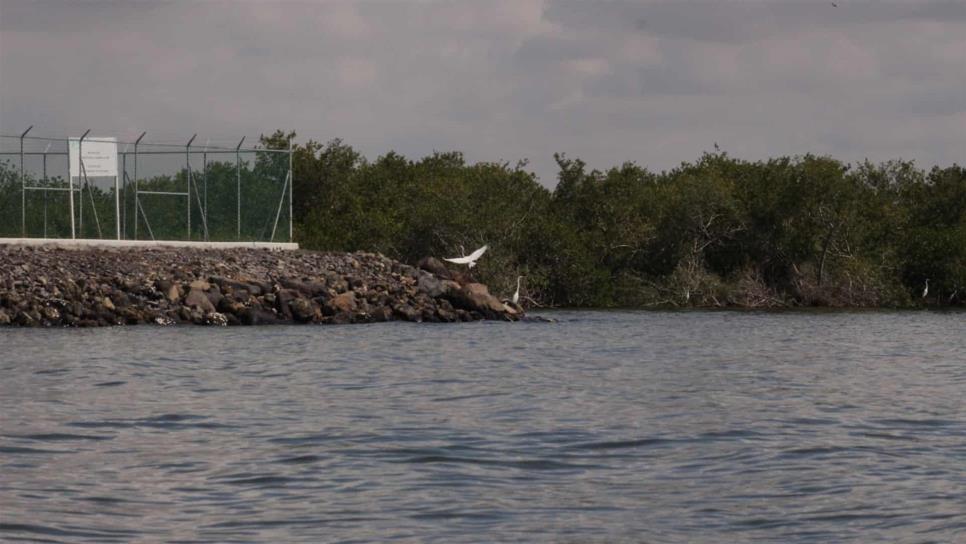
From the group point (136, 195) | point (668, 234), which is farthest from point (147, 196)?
point (668, 234)

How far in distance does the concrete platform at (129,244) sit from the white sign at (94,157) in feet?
6.97

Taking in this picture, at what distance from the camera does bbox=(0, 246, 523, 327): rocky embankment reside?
41500 mm

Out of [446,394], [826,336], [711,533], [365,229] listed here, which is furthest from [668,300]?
[711,533]

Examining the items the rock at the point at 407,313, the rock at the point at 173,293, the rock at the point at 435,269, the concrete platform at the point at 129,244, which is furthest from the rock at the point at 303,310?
the rock at the point at 435,269

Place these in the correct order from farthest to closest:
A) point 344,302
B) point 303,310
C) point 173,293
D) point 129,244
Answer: point 129,244 < point 344,302 < point 303,310 < point 173,293

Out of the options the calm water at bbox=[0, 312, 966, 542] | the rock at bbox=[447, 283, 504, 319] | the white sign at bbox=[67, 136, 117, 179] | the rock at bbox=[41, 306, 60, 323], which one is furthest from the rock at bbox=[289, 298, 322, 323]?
the calm water at bbox=[0, 312, 966, 542]

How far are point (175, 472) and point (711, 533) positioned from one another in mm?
5436

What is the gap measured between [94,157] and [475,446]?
3436 cm

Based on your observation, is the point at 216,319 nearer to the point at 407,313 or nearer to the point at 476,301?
the point at 407,313

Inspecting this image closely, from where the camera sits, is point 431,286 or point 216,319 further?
point 431,286

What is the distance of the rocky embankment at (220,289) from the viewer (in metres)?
41.5

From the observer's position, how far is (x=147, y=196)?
49688 mm

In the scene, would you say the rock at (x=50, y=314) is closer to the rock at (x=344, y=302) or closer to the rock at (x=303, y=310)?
the rock at (x=303, y=310)

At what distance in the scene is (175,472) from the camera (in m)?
14.0
